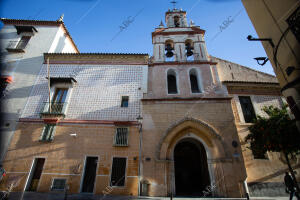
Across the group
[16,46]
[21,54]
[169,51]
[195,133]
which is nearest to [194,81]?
[169,51]

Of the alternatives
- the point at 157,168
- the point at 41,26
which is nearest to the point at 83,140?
the point at 157,168

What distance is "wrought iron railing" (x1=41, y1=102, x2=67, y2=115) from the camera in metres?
10.3

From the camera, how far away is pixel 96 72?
12258 millimetres

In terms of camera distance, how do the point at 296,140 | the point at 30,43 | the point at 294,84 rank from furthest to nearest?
the point at 30,43 → the point at 296,140 → the point at 294,84

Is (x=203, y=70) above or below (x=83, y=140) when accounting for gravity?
above

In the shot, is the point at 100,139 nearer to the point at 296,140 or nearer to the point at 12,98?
the point at 12,98

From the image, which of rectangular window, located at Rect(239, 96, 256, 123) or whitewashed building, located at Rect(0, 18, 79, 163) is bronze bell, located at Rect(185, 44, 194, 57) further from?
whitewashed building, located at Rect(0, 18, 79, 163)

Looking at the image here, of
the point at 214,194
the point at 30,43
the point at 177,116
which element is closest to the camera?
the point at 214,194

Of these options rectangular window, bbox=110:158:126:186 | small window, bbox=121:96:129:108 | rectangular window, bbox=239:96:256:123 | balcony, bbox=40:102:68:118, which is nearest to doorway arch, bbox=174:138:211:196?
rectangular window, bbox=239:96:256:123

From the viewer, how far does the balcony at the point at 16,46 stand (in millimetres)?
12914

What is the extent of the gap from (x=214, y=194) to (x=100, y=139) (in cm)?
731

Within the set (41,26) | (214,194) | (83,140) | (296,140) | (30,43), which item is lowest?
(214,194)

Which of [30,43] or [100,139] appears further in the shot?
[30,43]

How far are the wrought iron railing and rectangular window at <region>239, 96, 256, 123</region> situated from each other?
41.0 ft
